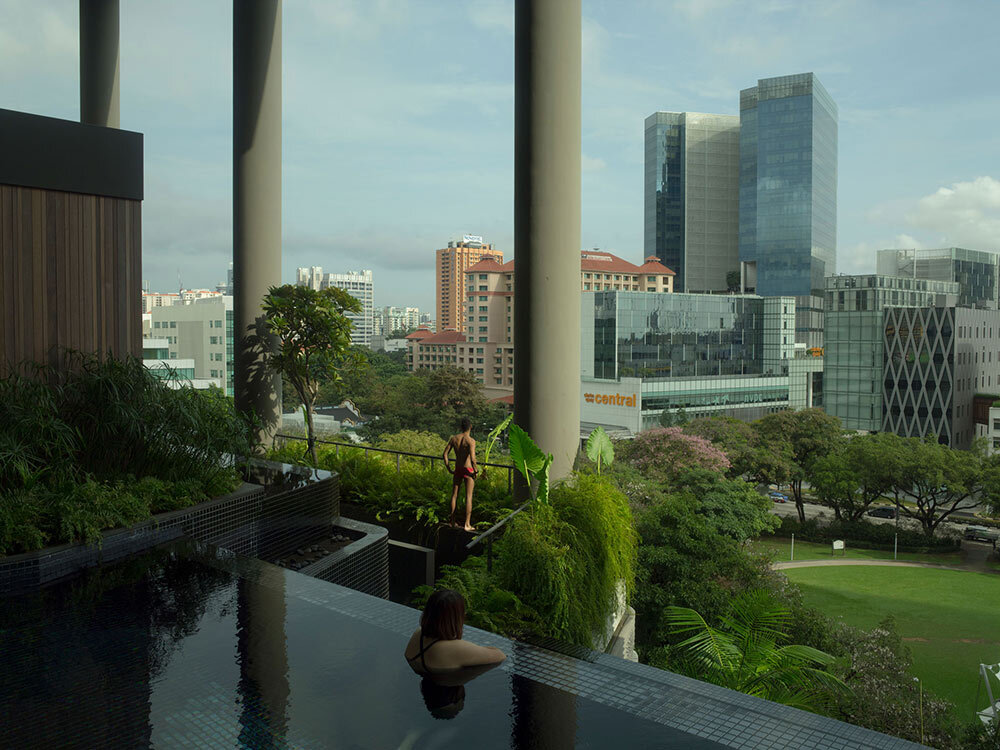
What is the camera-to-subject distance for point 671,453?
64.2 ft

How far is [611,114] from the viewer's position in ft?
384

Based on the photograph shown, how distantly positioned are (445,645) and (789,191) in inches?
4587

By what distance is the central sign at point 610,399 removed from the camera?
59.6 m

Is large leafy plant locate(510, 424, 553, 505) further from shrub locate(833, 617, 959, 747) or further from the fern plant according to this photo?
shrub locate(833, 617, 959, 747)

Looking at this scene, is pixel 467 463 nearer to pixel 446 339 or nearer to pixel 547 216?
pixel 547 216

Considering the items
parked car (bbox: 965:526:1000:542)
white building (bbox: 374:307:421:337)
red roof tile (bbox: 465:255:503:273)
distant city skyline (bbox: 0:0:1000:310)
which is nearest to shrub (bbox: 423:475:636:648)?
distant city skyline (bbox: 0:0:1000:310)

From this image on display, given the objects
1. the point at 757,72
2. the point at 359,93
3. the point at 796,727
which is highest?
the point at 757,72

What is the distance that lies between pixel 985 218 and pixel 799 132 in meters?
27.3

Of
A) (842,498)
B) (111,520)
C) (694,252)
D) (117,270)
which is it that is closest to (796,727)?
(111,520)

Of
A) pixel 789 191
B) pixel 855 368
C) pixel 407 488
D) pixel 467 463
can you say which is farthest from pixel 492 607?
pixel 789 191

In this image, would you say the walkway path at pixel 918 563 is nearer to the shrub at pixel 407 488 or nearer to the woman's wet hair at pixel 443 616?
the shrub at pixel 407 488

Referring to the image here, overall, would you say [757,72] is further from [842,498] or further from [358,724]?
[358,724]

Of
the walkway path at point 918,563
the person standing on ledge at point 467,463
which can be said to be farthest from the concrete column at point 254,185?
the walkway path at point 918,563

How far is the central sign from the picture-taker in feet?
196
